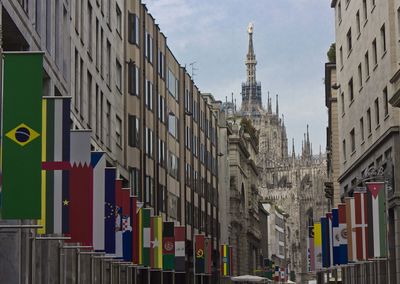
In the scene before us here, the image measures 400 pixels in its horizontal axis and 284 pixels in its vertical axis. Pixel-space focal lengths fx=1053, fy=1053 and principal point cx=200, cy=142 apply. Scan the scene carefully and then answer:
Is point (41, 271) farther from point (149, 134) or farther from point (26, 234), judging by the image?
point (149, 134)

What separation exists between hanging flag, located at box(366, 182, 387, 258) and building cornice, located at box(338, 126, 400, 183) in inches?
328

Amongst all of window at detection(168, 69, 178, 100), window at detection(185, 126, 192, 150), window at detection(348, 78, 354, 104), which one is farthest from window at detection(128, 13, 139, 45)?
window at detection(185, 126, 192, 150)

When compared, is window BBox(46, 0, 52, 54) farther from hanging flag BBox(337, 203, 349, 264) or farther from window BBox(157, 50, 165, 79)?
window BBox(157, 50, 165, 79)

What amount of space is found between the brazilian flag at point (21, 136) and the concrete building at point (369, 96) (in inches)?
941

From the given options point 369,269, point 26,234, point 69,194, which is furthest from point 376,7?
point 69,194

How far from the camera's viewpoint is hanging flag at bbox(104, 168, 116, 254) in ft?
117

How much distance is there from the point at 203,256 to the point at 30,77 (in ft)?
181

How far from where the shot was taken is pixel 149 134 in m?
72.4

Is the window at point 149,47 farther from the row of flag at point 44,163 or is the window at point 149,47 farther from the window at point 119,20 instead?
the row of flag at point 44,163

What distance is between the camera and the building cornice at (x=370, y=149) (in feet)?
169

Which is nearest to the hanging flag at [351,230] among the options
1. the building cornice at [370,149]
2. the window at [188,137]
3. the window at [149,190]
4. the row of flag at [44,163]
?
the building cornice at [370,149]

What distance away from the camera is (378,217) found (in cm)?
4353

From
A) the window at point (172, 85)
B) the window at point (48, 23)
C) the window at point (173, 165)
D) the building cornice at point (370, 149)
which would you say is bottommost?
the building cornice at point (370, 149)

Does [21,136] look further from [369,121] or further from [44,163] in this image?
[369,121]
